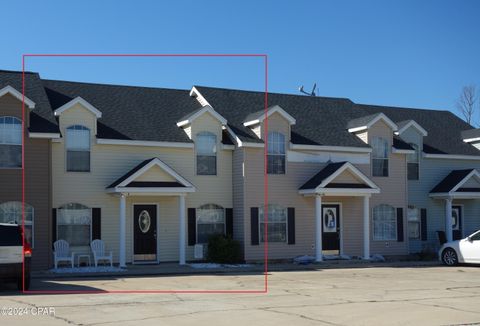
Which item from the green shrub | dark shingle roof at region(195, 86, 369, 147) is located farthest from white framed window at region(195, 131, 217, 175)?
the green shrub

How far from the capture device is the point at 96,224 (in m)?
24.4

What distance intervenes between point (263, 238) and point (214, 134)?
4511 millimetres

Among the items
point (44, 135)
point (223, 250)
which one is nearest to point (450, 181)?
point (223, 250)

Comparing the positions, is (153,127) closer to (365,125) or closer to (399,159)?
(365,125)

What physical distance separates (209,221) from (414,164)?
34.0ft

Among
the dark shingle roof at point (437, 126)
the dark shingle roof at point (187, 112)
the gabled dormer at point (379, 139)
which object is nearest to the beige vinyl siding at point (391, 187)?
the gabled dormer at point (379, 139)

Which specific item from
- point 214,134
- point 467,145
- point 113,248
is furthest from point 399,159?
point 113,248

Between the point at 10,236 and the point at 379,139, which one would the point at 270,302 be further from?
the point at 379,139

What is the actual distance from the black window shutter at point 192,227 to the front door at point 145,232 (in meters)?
1.34

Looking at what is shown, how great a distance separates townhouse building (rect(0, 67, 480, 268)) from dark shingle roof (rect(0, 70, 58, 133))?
0.21 feet

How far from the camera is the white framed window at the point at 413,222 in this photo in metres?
30.5

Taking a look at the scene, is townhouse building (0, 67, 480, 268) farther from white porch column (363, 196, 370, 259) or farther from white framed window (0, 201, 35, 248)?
white framed window (0, 201, 35, 248)

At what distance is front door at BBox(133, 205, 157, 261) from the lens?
25297 mm

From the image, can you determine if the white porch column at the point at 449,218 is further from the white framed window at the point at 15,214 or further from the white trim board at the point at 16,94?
the white trim board at the point at 16,94
